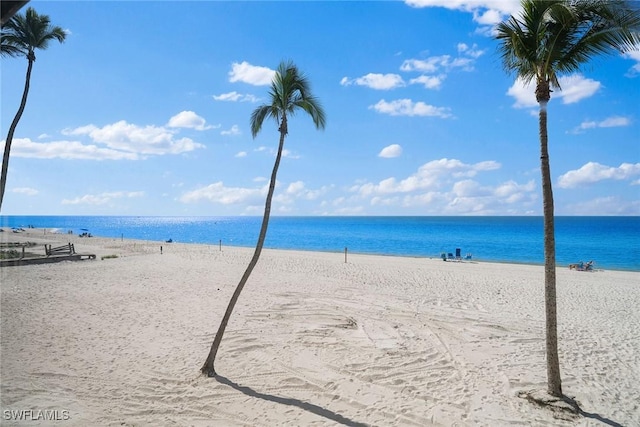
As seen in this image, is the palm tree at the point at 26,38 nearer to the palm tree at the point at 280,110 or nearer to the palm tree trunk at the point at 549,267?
the palm tree at the point at 280,110

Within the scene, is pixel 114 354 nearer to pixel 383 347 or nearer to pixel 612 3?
pixel 383 347

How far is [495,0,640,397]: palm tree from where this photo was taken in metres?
5.89

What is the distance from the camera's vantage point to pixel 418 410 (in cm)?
632

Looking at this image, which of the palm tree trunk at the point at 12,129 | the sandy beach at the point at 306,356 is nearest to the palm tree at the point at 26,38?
the palm tree trunk at the point at 12,129

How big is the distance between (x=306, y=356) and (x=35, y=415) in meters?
5.03

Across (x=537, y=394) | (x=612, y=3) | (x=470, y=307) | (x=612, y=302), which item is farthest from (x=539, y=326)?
(x=612, y=3)

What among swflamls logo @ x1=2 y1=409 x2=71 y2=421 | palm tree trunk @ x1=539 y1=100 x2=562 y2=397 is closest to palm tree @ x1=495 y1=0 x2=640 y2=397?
palm tree trunk @ x1=539 y1=100 x2=562 y2=397

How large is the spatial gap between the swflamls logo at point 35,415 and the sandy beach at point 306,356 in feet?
0.12

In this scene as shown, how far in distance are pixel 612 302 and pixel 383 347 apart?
1234cm

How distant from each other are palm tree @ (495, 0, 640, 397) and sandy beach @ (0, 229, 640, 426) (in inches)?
66.2

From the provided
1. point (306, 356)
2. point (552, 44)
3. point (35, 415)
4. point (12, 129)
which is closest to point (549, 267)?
point (552, 44)

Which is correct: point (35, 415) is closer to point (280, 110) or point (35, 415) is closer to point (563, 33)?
point (280, 110)

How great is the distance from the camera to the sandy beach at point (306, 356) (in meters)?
6.23

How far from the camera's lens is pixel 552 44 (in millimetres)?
6199
